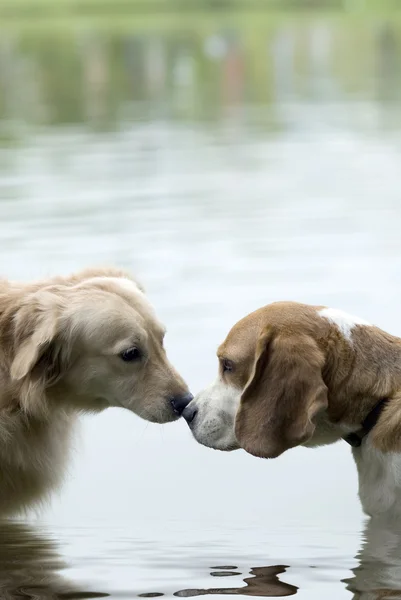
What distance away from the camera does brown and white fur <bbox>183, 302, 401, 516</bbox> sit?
511cm

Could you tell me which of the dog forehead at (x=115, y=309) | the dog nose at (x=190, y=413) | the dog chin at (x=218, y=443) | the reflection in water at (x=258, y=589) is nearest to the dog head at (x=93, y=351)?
the dog forehead at (x=115, y=309)

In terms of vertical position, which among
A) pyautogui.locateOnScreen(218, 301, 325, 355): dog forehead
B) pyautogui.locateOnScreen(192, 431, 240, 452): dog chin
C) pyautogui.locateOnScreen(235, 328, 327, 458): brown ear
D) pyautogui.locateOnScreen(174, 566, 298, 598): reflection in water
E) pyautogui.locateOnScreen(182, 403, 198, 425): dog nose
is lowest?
pyautogui.locateOnScreen(174, 566, 298, 598): reflection in water

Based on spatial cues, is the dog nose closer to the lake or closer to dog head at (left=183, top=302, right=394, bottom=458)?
dog head at (left=183, top=302, right=394, bottom=458)

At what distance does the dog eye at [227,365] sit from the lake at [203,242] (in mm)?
773

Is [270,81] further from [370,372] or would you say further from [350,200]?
[370,372]

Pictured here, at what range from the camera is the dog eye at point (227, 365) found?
5.44 m

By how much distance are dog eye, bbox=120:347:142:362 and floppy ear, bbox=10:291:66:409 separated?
270mm

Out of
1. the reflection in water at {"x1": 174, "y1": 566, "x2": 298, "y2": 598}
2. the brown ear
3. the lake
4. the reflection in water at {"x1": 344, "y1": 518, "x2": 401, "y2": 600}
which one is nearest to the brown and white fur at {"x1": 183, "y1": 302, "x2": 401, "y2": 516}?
the brown ear

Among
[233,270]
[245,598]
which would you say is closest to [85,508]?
[245,598]

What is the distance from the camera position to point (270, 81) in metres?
20.9

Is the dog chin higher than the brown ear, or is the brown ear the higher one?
the brown ear

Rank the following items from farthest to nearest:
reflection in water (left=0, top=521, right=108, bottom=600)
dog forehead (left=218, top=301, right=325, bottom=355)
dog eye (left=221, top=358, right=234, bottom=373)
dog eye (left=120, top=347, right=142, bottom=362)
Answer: dog eye (left=120, top=347, right=142, bottom=362) < dog eye (left=221, top=358, right=234, bottom=373) < dog forehead (left=218, top=301, right=325, bottom=355) < reflection in water (left=0, top=521, right=108, bottom=600)

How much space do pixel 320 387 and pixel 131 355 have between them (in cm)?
106

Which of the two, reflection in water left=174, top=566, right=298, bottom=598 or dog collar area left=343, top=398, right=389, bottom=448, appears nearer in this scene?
reflection in water left=174, top=566, right=298, bottom=598
